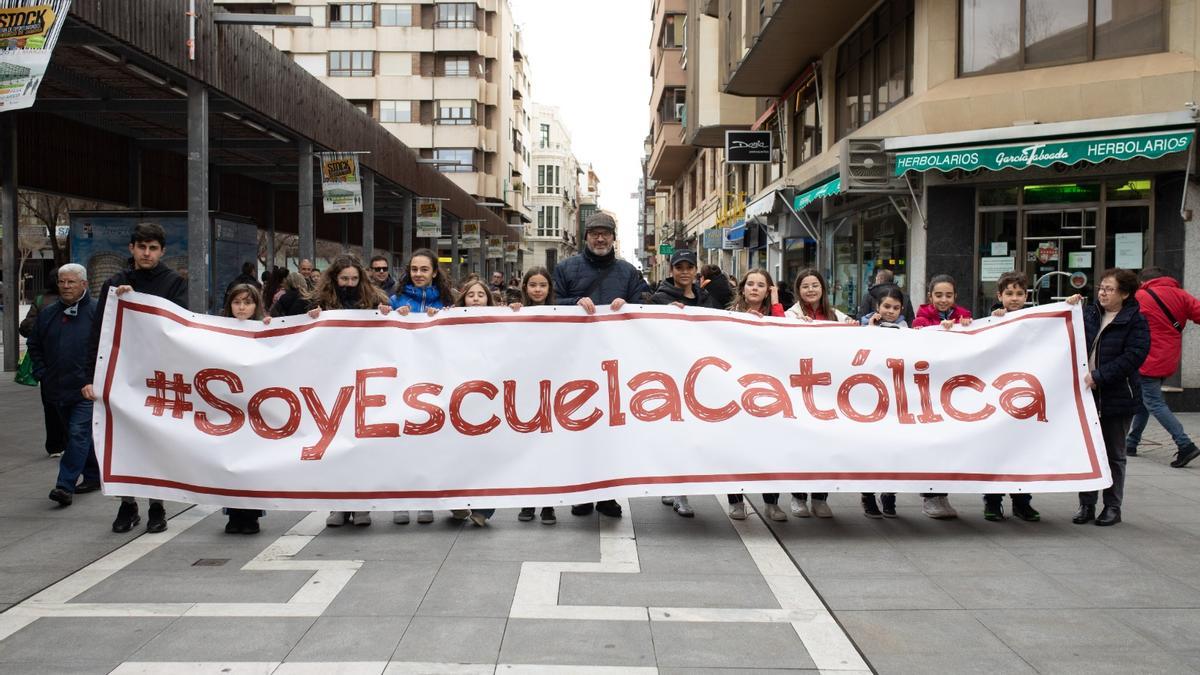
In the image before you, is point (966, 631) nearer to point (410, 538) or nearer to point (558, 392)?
point (558, 392)

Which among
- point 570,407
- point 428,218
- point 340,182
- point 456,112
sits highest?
point 456,112

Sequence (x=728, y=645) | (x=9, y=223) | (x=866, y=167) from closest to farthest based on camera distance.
A: (x=728, y=645) < (x=866, y=167) < (x=9, y=223)

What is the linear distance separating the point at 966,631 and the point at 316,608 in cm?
307

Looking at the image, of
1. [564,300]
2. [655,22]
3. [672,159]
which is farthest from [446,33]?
[564,300]

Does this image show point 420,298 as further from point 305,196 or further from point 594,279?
point 305,196

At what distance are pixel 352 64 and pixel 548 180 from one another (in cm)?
5784

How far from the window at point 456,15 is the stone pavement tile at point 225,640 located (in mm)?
60741

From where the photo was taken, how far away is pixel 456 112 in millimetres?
62625

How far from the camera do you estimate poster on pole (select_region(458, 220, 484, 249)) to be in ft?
151

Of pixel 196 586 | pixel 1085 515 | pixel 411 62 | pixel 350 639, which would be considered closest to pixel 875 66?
pixel 1085 515

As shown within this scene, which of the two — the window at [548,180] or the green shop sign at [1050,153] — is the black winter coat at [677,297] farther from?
the window at [548,180]

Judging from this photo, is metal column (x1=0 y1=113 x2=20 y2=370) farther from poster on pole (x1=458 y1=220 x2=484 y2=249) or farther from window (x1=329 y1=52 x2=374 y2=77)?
window (x1=329 y1=52 x2=374 y2=77)

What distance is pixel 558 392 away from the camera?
675 cm

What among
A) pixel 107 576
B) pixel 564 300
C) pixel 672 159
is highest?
pixel 672 159
